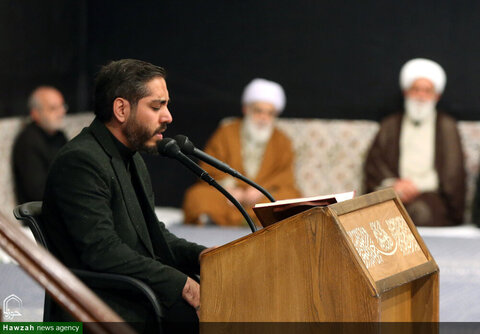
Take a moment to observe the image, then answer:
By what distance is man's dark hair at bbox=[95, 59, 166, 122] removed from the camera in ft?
9.75

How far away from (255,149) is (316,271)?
5.01m

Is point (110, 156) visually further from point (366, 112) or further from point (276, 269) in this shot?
point (366, 112)

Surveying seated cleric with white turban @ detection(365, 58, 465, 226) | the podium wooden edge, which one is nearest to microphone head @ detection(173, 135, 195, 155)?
the podium wooden edge

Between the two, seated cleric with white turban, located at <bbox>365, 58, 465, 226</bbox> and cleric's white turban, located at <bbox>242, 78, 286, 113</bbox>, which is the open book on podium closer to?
seated cleric with white turban, located at <bbox>365, 58, 465, 226</bbox>

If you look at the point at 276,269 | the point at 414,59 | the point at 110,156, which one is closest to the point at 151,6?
the point at 414,59

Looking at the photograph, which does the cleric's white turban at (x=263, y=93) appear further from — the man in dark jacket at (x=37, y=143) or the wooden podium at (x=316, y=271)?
the wooden podium at (x=316, y=271)

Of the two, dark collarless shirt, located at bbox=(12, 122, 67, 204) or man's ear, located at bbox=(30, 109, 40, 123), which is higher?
man's ear, located at bbox=(30, 109, 40, 123)

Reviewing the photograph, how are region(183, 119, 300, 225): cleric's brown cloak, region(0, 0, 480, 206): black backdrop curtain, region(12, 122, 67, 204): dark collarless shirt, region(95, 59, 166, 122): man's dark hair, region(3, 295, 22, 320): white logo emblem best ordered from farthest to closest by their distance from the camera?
region(0, 0, 480, 206): black backdrop curtain, region(183, 119, 300, 225): cleric's brown cloak, region(12, 122, 67, 204): dark collarless shirt, region(3, 295, 22, 320): white logo emblem, region(95, 59, 166, 122): man's dark hair

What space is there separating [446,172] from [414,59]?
108cm

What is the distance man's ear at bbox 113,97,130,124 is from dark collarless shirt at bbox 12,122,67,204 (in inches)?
157

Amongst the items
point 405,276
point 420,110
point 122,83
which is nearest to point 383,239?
point 405,276

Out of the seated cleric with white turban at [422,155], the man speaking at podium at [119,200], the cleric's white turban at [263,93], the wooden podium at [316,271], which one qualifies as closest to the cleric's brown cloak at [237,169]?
the cleric's white turban at [263,93]

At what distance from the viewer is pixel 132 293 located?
2.92 metres

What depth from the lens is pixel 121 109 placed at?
3000mm
